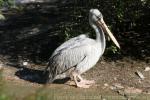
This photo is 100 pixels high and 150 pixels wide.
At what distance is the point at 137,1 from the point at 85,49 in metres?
1.57

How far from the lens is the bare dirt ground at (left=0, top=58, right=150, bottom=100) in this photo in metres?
8.39

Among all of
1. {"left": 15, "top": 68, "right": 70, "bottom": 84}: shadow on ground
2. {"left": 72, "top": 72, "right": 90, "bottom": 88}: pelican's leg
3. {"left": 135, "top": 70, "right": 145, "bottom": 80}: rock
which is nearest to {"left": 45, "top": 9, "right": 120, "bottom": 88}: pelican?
{"left": 72, "top": 72, "right": 90, "bottom": 88}: pelican's leg

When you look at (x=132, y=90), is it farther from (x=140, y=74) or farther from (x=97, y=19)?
(x=97, y=19)

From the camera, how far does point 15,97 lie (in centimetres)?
381

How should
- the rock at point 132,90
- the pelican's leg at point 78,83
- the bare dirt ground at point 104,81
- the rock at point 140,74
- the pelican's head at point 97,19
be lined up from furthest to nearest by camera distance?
the rock at point 140,74 → the pelican's head at point 97,19 → the pelican's leg at point 78,83 → the rock at point 132,90 → the bare dirt ground at point 104,81

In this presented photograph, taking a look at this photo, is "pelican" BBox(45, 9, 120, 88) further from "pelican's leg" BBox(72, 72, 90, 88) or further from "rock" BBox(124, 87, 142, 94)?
"rock" BBox(124, 87, 142, 94)

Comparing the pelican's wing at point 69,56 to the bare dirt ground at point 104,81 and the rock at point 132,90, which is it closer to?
the bare dirt ground at point 104,81

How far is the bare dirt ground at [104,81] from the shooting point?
8.39m

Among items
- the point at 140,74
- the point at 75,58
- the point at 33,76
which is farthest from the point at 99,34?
the point at 33,76

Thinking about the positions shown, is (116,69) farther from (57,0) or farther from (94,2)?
(57,0)

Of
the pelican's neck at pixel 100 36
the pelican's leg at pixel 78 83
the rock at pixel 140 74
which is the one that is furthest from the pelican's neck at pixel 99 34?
the rock at pixel 140 74

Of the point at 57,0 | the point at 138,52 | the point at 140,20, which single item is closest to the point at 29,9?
the point at 57,0

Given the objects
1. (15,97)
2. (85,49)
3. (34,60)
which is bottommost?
(34,60)

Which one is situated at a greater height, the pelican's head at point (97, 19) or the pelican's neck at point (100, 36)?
the pelican's head at point (97, 19)
